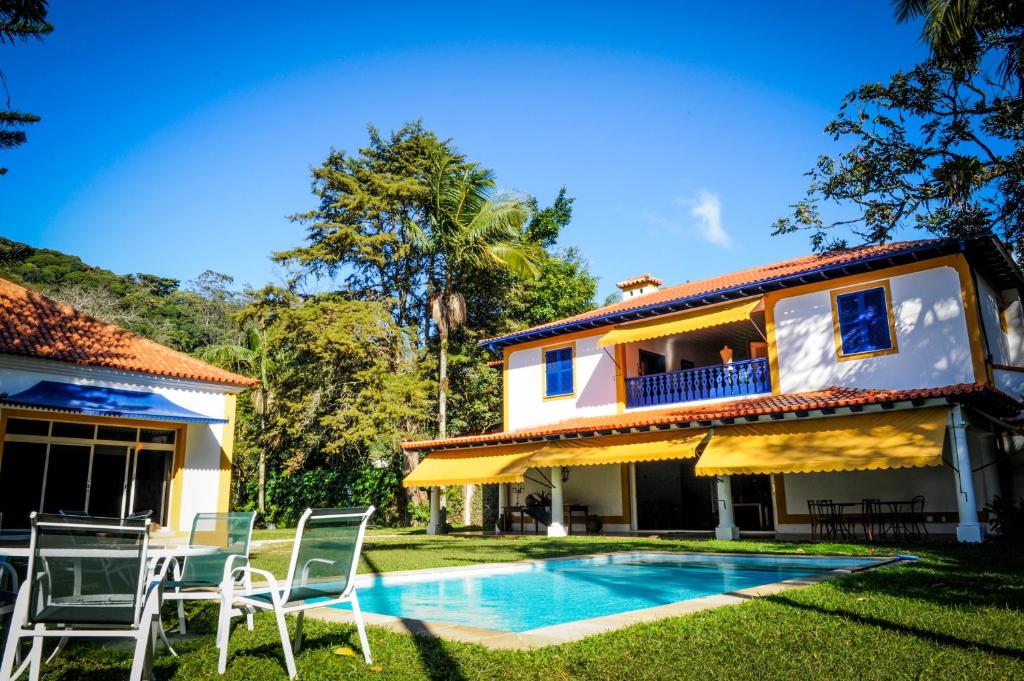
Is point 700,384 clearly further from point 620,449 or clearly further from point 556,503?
point 556,503

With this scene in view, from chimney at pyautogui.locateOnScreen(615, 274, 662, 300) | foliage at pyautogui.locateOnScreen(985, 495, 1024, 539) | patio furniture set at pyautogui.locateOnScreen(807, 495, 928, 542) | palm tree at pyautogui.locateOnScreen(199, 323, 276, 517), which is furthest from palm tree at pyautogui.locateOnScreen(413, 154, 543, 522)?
foliage at pyautogui.locateOnScreen(985, 495, 1024, 539)

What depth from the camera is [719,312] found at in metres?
17.8

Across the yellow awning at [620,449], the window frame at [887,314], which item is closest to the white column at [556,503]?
the yellow awning at [620,449]

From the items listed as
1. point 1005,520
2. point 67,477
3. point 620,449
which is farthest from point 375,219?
point 1005,520

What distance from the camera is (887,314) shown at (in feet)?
52.3

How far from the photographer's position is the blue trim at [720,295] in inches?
596

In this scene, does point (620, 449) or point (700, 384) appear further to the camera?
point (700, 384)

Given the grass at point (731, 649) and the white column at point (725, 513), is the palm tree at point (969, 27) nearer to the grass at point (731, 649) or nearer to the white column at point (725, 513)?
the white column at point (725, 513)

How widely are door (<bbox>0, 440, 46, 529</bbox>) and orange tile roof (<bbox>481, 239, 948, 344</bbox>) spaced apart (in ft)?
41.5

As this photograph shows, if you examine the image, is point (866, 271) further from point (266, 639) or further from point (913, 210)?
point (266, 639)

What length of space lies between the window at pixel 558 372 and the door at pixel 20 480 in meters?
13.7

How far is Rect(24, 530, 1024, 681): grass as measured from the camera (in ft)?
12.8

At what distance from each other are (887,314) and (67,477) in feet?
65.2

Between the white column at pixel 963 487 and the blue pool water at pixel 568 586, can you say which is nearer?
the blue pool water at pixel 568 586
